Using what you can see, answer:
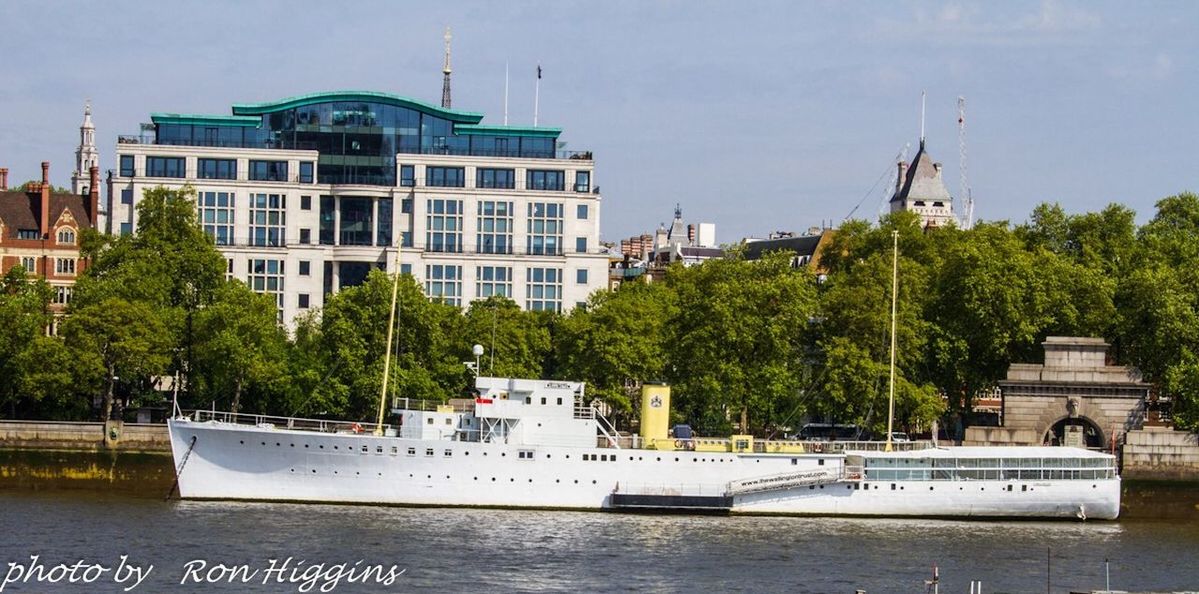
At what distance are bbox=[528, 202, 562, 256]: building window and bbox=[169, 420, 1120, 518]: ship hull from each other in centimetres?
5088

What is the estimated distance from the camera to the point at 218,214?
127 m

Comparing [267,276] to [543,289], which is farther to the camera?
[543,289]

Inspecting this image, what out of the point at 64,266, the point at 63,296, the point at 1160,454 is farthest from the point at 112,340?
the point at 1160,454

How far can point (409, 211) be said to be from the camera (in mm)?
129000

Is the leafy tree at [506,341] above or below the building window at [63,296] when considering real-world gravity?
below

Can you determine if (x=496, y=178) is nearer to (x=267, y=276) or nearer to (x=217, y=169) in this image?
(x=267, y=276)

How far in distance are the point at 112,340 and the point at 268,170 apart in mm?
27001

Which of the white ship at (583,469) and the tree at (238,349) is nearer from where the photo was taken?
the white ship at (583,469)

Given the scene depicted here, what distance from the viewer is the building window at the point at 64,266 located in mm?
131875

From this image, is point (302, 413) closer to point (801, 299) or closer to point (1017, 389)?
point (801, 299)

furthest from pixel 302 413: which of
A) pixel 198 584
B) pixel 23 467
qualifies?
pixel 198 584

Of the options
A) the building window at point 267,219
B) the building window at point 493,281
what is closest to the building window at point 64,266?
the building window at point 267,219

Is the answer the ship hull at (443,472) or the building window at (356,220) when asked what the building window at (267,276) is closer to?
the building window at (356,220)

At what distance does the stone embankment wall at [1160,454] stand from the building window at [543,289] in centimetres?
4223
